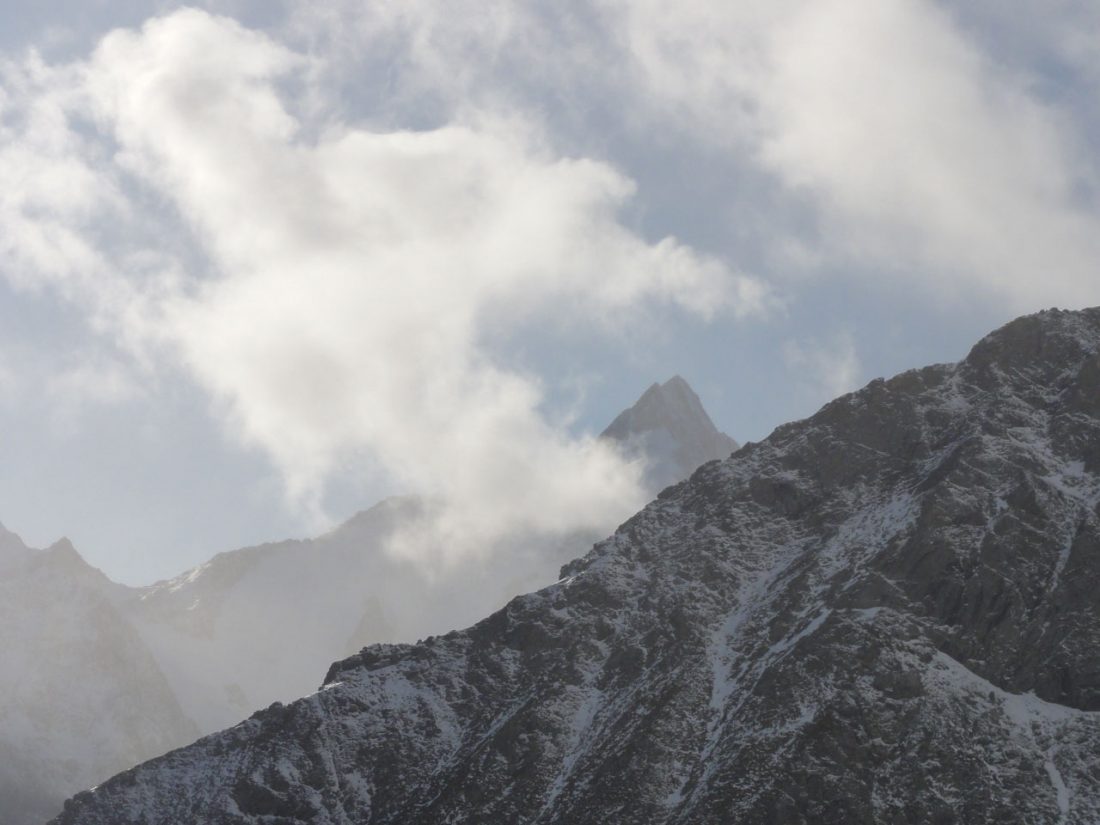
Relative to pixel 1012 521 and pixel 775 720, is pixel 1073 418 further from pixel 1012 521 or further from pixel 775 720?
pixel 775 720

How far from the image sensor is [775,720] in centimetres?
13338

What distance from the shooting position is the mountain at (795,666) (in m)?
127

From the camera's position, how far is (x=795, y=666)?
138m

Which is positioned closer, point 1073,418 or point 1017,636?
point 1017,636

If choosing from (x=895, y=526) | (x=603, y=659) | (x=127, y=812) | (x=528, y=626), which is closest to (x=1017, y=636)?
(x=895, y=526)

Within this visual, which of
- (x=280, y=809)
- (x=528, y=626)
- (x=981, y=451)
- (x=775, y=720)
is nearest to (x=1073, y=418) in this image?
(x=981, y=451)

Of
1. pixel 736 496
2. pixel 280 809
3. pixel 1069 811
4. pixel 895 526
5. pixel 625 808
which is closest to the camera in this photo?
pixel 1069 811

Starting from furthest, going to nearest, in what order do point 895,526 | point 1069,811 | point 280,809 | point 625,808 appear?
point 895,526, point 280,809, point 625,808, point 1069,811

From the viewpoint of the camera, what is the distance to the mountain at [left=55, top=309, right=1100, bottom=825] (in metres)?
127

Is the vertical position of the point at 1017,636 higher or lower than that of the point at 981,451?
lower

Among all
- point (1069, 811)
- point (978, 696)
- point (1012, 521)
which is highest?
point (1012, 521)

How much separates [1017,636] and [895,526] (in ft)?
69.1

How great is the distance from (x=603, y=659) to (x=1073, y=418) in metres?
60.8

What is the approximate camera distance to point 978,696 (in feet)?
433
